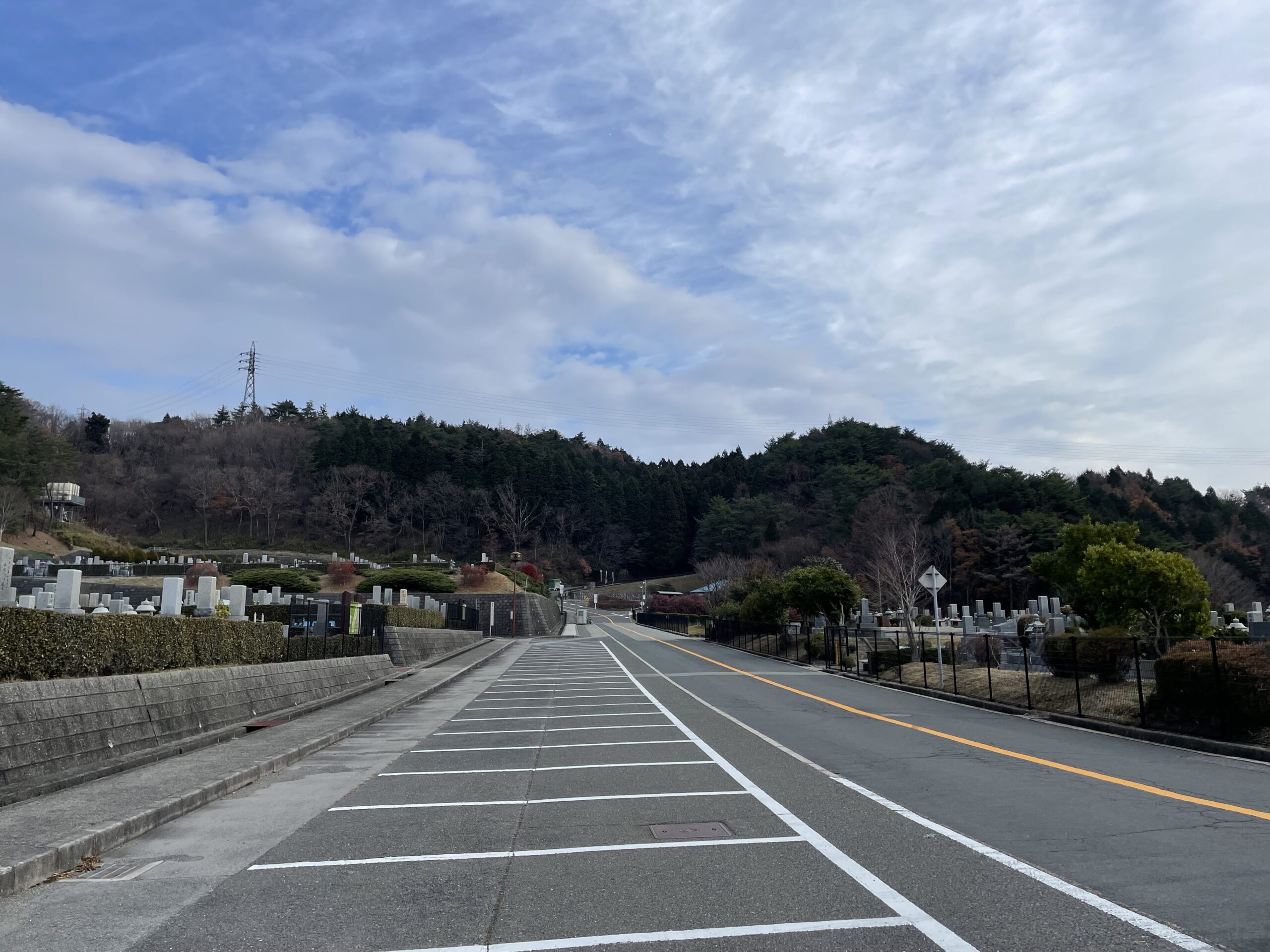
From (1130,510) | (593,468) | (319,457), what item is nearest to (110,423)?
(319,457)

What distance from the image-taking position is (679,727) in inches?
574

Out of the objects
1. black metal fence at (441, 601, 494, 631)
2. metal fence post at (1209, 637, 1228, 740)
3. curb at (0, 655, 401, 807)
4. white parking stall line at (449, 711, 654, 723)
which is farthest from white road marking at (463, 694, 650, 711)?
black metal fence at (441, 601, 494, 631)

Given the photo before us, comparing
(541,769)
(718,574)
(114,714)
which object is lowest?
(541,769)

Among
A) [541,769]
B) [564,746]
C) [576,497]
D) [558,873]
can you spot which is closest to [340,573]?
[564,746]

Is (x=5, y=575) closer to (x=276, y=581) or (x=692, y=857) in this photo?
(x=692, y=857)

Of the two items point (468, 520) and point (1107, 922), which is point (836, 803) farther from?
point (468, 520)

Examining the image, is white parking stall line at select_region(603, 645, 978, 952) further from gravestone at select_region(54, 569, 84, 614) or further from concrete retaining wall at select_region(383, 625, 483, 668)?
concrete retaining wall at select_region(383, 625, 483, 668)

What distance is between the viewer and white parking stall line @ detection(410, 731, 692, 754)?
12.6m

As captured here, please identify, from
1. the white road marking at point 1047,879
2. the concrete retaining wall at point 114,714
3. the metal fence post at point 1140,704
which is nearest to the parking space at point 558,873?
the white road marking at point 1047,879

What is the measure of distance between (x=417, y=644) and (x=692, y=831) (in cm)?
2654

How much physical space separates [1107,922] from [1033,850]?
1.76 metres

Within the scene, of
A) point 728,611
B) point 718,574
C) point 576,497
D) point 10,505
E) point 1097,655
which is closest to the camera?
point 1097,655

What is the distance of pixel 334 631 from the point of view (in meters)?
24.2

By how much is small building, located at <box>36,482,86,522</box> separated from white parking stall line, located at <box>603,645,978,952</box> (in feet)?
322
